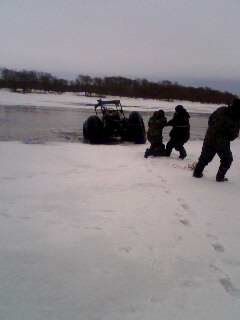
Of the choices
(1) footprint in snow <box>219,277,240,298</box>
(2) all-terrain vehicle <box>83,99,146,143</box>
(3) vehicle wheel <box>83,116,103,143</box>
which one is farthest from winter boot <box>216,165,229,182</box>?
(3) vehicle wheel <box>83,116,103,143</box>

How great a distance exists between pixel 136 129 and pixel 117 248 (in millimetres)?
9862

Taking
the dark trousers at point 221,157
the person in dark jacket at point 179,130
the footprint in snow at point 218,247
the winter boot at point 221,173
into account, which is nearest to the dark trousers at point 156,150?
the person in dark jacket at point 179,130

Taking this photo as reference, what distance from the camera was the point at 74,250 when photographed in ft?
12.0

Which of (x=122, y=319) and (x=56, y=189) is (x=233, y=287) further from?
(x=56, y=189)

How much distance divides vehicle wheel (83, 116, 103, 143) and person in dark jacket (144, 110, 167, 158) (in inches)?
129

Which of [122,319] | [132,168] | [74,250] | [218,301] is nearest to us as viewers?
[122,319]

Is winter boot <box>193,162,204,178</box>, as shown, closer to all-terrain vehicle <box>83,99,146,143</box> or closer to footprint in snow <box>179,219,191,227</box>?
footprint in snow <box>179,219,191,227</box>

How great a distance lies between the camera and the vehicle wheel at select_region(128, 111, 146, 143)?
1326 cm

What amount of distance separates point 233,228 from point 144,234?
109 centimetres

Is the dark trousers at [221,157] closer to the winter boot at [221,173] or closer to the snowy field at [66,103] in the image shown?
the winter boot at [221,173]

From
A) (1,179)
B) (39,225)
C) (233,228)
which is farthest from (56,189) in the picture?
(233,228)

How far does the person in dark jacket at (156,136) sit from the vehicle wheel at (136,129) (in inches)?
113

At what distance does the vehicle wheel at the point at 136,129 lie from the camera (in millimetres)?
13258

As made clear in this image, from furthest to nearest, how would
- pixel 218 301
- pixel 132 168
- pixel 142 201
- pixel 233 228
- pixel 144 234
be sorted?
pixel 132 168
pixel 142 201
pixel 233 228
pixel 144 234
pixel 218 301
